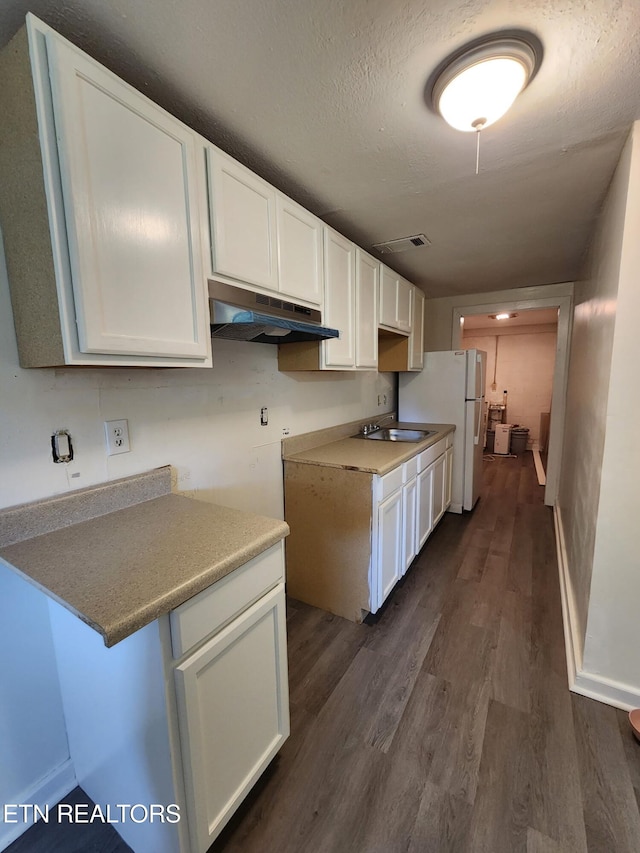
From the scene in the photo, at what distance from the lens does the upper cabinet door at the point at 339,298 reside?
187 centimetres

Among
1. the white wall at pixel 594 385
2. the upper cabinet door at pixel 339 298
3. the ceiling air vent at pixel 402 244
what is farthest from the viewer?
the ceiling air vent at pixel 402 244

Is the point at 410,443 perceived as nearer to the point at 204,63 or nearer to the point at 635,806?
the point at 635,806

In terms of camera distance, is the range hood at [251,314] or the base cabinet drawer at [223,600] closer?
the base cabinet drawer at [223,600]

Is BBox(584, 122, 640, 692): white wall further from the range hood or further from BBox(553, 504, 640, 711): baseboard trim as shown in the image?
the range hood

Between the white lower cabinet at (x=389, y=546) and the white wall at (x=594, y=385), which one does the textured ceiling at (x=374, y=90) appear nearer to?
the white wall at (x=594, y=385)

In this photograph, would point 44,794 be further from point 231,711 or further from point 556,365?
point 556,365

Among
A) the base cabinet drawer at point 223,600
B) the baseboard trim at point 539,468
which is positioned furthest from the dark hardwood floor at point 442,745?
the baseboard trim at point 539,468

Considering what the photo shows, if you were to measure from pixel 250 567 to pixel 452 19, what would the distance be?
4.99 feet

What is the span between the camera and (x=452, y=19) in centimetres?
88

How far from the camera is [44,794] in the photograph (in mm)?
1180

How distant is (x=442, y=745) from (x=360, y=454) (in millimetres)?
1362

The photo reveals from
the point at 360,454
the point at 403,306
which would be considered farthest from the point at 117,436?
the point at 403,306

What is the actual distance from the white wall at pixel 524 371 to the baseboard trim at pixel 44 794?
6870mm

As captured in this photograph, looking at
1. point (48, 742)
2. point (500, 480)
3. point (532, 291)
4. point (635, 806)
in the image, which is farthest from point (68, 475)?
point (500, 480)
